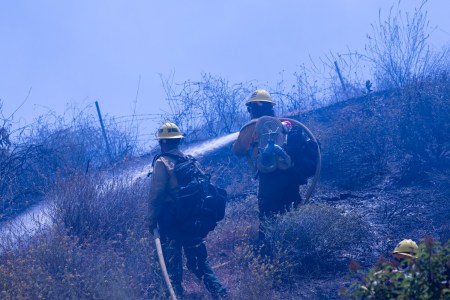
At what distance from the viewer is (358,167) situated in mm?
10508

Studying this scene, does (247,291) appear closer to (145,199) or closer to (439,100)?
(145,199)

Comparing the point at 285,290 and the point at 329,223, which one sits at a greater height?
the point at 329,223

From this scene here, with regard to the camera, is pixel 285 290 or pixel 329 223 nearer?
pixel 285 290

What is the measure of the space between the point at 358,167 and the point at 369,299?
792 cm

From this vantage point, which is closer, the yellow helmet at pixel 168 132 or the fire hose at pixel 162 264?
the fire hose at pixel 162 264

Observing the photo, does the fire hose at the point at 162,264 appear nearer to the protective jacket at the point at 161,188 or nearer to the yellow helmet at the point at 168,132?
the protective jacket at the point at 161,188

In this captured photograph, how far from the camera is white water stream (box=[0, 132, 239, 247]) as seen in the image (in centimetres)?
675

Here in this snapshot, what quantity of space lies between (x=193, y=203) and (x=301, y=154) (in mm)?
1935

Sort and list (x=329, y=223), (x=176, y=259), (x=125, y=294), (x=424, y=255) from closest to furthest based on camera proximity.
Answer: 1. (x=424, y=255)
2. (x=125, y=294)
3. (x=176, y=259)
4. (x=329, y=223)

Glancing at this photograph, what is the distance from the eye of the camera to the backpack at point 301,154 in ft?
24.3

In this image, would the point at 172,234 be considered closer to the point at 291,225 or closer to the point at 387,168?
the point at 291,225

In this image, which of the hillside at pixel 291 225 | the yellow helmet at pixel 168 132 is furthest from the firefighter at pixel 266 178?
the yellow helmet at pixel 168 132

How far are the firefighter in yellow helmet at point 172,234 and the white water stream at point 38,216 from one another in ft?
4.79

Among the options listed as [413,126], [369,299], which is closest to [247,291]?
[369,299]
